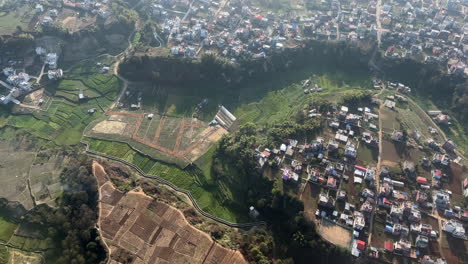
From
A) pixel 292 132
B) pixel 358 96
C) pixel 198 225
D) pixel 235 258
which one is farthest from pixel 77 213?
pixel 358 96

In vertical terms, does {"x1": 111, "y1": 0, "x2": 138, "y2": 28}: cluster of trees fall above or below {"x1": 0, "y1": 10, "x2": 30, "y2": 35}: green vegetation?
above

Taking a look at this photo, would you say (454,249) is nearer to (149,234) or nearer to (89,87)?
(149,234)

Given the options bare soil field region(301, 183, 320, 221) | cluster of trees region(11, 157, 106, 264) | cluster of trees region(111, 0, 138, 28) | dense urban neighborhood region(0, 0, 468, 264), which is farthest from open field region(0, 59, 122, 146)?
bare soil field region(301, 183, 320, 221)

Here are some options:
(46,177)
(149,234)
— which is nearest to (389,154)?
(149,234)

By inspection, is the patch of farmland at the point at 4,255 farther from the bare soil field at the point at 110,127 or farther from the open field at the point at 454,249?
the open field at the point at 454,249

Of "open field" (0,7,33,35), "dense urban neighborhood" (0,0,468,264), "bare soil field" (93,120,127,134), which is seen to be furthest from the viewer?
"open field" (0,7,33,35)

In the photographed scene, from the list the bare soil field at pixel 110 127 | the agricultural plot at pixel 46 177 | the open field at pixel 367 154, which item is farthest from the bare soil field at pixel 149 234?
the open field at pixel 367 154

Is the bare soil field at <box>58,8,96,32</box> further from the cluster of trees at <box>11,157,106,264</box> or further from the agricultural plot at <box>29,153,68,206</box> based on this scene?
the cluster of trees at <box>11,157,106,264</box>
